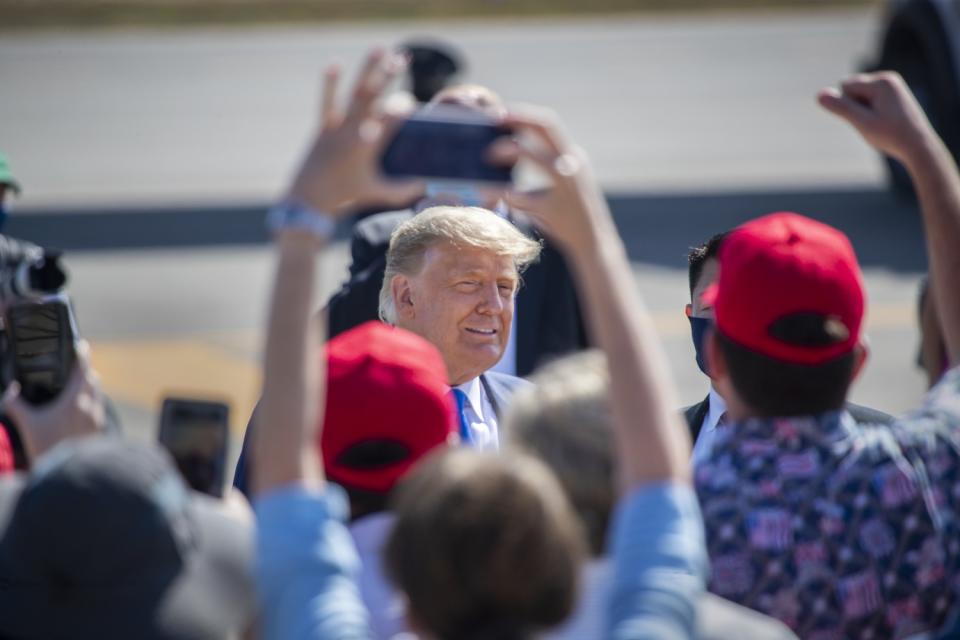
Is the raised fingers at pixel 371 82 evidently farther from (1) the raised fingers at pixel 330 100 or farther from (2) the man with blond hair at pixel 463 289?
(2) the man with blond hair at pixel 463 289

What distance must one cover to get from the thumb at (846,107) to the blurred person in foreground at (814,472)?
→ 0.27 m

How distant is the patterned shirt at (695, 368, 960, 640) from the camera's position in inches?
91.8

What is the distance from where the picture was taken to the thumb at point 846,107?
262cm

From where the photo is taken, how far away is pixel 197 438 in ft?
8.55

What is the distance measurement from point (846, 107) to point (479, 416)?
149 centimetres

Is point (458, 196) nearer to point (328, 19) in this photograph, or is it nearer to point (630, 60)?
point (630, 60)

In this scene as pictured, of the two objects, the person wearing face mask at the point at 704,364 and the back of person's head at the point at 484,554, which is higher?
the back of person's head at the point at 484,554

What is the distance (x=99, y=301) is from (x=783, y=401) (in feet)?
28.1

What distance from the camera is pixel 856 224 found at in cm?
1235

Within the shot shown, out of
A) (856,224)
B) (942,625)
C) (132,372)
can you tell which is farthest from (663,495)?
(856,224)

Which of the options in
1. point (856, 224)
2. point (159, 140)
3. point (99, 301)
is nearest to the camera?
point (99, 301)

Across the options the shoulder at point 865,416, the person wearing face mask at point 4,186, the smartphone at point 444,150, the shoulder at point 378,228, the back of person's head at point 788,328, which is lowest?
the person wearing face mask at point 4,186

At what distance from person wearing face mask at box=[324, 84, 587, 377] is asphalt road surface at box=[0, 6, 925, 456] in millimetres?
3371

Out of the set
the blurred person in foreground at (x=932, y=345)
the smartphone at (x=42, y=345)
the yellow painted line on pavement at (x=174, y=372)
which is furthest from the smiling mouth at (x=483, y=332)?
the yellow painted line on pavement at (x=174, y=372)
